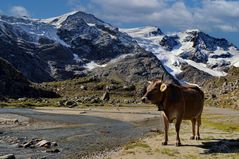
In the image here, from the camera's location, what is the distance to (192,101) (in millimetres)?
37875

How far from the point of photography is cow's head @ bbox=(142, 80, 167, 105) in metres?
33.7

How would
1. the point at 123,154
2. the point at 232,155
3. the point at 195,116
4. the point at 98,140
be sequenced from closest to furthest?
the point at 232,155 < the point at 123,154 < the point at 195,116 < the point at 98,140

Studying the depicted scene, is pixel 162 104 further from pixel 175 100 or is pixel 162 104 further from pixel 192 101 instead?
pixel 192 101

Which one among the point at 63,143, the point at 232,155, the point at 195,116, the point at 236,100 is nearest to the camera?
the point at 232,155

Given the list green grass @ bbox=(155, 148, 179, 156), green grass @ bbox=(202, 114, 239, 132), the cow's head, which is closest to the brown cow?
the cow's head

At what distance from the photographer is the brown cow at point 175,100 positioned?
111ft

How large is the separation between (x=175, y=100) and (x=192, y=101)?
299 cm

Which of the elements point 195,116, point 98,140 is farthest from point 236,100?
point 195,116

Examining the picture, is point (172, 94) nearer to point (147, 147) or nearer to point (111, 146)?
point (147, 147)

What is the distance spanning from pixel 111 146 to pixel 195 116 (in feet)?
34.9

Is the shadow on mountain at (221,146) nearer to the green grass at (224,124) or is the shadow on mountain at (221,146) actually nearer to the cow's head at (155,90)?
the cow's head at (155,90)

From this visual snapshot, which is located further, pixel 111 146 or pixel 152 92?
pixel 111 146

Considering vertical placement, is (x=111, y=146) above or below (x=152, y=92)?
below

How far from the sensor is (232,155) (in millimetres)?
31969
